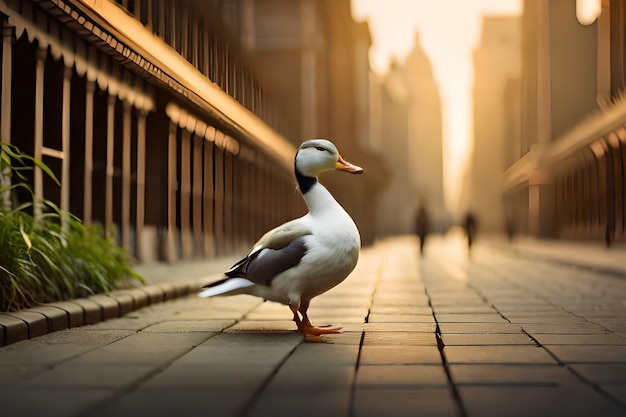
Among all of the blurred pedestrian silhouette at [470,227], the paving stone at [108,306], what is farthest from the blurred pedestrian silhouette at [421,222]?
the paving stone at [108,306]

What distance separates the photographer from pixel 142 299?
746cm

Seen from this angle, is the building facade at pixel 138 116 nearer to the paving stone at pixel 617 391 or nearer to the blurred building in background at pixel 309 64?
the blurred building in background at pixel 309 64

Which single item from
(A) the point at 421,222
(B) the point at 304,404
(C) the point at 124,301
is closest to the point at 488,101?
(A) the point at 421,222

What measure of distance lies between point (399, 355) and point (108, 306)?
287 centimetres

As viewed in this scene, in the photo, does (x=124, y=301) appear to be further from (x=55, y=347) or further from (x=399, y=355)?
(x=399, y=355)

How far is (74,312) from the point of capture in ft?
19.5

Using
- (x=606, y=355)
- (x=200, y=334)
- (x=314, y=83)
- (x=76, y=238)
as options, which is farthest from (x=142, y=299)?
(x=314, y=83)

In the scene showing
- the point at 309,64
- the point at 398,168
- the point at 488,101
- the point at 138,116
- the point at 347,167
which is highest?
the point at 488,101

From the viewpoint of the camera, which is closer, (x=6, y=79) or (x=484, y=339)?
(x=484, y=339)

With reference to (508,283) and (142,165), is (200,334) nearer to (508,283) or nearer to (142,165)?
(508,283)

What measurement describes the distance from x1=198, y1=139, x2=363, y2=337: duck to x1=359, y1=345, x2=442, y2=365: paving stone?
1.80 ft

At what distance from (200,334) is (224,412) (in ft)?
7.92

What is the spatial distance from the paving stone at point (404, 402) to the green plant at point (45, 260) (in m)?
3.10

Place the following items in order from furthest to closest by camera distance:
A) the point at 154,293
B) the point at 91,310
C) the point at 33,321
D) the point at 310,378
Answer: the point at 154,293 < the point at 91,310 < the point at 33,321 < the point at 310,378
